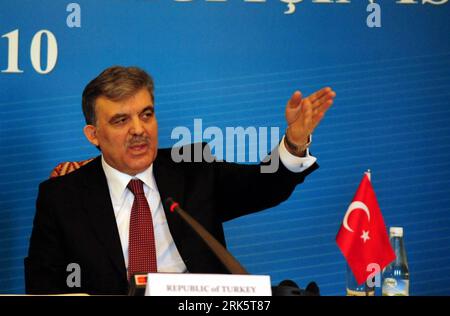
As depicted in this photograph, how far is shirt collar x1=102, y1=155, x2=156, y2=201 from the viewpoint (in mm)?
3545

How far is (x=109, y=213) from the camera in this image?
346 cm

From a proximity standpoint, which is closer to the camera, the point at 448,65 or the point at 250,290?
the point at 250,290

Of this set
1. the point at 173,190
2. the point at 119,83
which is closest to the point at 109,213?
the point at 173,190

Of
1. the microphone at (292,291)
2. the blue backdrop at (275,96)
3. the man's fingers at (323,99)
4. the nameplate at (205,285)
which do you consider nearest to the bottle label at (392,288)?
the microphone at (292,291)

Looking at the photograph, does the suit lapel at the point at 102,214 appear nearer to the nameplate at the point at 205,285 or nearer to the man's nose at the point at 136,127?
the man's nose at the point at 136,127

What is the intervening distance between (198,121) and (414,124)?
1162 millimetres

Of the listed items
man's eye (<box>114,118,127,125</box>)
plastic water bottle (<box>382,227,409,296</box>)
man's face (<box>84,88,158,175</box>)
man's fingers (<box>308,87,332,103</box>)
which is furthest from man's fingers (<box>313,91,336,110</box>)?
man's eye (<box>114,118,127,125</box>)

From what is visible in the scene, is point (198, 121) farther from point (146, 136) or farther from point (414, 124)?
point (414, 124)

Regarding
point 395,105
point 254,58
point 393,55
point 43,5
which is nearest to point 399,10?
point 393,55

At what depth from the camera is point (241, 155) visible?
13.9 ft

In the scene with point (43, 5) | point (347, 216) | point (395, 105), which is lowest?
point (347, 216)

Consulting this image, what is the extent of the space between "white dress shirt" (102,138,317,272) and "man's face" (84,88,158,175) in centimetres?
5

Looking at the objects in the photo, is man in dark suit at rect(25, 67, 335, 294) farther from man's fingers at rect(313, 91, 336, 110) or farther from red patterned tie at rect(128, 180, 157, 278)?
man's fingers at rect(313, 91, 336, 110)

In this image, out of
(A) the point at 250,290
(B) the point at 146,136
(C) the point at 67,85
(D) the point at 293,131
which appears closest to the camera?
(A) the point at 250,290
